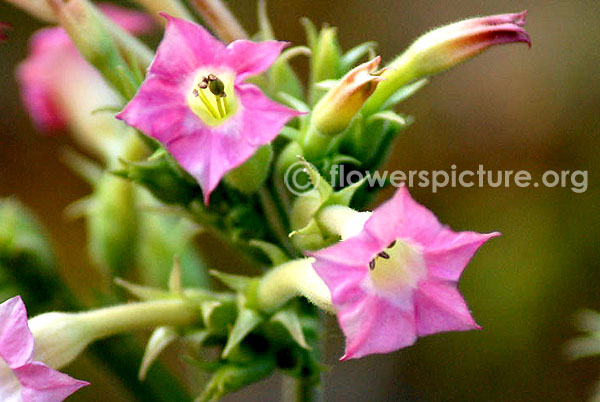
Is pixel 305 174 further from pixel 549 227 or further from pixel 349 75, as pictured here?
pixel 549 227

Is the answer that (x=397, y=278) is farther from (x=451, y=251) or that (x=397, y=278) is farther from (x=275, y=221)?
(x=275, y=221)

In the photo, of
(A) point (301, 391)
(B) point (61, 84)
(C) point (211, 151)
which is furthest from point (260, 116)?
(B) point (61, 84)

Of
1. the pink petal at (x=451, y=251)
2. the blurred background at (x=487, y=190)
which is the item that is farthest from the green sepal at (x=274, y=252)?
the blurred background at (x=487, y=190)

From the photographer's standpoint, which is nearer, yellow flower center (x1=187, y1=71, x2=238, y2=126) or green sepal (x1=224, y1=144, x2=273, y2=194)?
yellow flower center (x1=187, y1=71, x2=238, y2=126)

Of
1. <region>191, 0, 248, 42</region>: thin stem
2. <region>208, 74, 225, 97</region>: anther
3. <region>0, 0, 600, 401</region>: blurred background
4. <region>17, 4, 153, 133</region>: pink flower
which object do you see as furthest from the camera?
<region>0, 0, 600, 401</region>: blurred background

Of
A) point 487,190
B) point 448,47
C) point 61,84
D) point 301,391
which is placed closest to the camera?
point 448,47

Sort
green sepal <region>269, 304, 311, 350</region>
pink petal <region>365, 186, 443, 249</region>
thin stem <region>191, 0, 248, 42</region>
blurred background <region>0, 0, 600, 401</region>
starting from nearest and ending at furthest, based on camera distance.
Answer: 1. pink petal <region>365, 186, 443, 249</region>
2. green sepal <region>269, 304, 311, 350</region>
3. thin stem <region>191, 0, 248, 42</region>
4. blurred background <region>0, 0, 600, 401</region>

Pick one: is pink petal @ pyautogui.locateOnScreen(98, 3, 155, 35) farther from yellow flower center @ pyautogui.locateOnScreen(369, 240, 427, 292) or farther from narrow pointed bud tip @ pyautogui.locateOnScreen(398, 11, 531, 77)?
yellow flower center @ pyautogui.locateOnScreen(369, 240, 427, 292)

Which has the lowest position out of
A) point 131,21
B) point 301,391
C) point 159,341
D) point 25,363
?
point 301,391

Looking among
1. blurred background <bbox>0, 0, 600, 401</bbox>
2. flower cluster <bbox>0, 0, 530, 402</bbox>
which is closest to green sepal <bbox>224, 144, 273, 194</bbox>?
flower cluster <bbox>0, 0, 530, 402</bbox>
